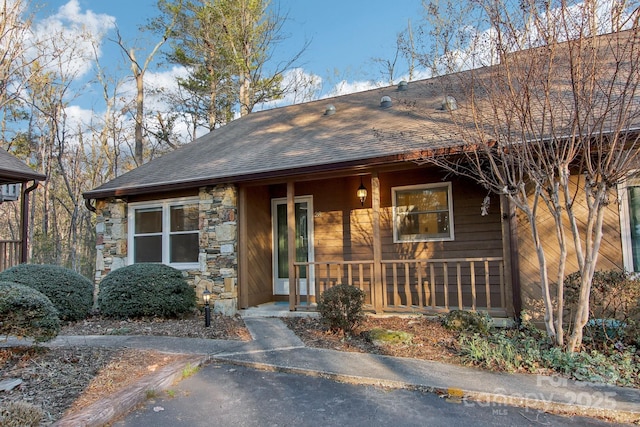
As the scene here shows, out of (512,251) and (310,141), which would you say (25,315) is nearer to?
(310,141)

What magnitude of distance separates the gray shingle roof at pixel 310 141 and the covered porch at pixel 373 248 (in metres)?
0.39

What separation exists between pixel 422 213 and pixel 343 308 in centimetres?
263

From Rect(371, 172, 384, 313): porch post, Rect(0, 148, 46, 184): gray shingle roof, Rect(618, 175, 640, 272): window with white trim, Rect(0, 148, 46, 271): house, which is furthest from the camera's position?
Rect(0, 148, 46, 271): house

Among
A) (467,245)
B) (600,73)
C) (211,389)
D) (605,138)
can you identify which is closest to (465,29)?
(600,73)

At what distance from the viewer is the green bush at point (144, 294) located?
6730mm

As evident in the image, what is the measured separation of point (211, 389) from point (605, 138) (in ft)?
15.1

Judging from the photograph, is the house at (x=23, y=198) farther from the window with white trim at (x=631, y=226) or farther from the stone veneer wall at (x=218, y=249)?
the window with white trim at (x=631, y=226)

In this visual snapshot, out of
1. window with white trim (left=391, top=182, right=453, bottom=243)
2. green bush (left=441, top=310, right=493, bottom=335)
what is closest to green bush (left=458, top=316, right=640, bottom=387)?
green bush (left=441, top=310, right=493, bottom=335)

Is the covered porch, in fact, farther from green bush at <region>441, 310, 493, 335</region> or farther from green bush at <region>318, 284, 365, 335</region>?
green bush at <region>318, 284, 365, 335</region>

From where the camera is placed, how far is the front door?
8.02 meters

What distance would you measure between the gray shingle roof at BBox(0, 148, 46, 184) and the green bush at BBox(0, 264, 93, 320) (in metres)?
2.57

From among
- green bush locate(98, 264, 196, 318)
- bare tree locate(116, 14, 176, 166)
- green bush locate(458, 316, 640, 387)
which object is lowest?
green bush locate(458, 316, 640, 387)

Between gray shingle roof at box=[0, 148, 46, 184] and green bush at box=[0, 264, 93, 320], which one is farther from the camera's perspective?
gray shingle roof at box=[0, 148, 46, 184]

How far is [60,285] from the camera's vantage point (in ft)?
22.2
